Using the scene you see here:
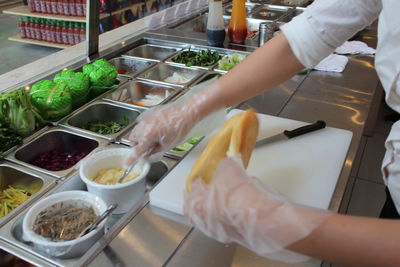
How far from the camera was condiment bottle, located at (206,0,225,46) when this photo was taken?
1.78m

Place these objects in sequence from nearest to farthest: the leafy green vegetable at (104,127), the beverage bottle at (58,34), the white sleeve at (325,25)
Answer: the white sleeve at (325,25) → the leafy green vegetable at (104,127) → the beverage bottle at (58,34)

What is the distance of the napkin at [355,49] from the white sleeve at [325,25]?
1.04 meters

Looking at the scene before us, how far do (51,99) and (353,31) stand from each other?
0.97 m

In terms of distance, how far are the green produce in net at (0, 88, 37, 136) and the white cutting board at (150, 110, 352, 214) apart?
1.74ft

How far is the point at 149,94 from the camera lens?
1.61 m

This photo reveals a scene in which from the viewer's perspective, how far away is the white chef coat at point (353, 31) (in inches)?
29.0

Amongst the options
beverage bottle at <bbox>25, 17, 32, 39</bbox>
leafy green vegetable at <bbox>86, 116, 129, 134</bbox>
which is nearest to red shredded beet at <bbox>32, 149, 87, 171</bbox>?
leafy green vegetable at <bbox>86, 116, 129, 134</bbox>

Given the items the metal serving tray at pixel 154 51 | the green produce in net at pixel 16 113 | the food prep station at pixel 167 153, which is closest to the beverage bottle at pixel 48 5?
the food prep station at pixel 167 153

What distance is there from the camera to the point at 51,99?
1.21m

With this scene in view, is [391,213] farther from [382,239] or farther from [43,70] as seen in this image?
[43,70]

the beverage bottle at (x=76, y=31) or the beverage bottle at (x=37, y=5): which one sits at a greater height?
the beverage bottle at (x=37, y=5)

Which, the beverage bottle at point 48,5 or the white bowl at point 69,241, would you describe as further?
the beverage bottle at point 48,5

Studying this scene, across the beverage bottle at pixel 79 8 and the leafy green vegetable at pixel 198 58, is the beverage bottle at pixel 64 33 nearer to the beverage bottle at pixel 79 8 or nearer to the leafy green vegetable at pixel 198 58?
A: the beverage bottle at pixel 79 8

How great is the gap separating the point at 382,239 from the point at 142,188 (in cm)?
60
